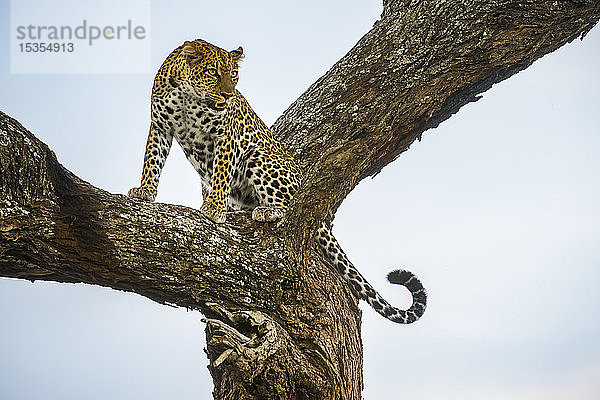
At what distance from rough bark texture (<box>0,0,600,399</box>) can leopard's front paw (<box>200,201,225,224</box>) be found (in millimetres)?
76

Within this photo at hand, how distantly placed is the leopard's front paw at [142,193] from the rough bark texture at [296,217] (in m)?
0.55

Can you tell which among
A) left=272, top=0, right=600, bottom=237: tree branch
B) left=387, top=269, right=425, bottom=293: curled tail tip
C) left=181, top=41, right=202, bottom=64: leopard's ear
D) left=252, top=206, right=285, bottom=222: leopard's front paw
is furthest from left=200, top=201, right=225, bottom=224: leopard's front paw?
left=387, top=269, right=425, bottom=293: curled tail tip

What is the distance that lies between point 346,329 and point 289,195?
1.06 m

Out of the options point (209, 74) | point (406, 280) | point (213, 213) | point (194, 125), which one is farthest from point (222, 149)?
point (406, 280)

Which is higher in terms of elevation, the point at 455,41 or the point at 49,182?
the point at 455,41

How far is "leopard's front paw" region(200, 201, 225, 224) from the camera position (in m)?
4.46

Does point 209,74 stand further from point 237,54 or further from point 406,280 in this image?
point 406,280

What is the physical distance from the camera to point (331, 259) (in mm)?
5105

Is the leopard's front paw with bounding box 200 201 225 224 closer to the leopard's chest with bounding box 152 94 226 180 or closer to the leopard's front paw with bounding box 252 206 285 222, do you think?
the leopard's front paw with bounding box 252 206 285 222

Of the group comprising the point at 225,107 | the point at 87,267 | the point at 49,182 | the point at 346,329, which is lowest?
the point at 346,329

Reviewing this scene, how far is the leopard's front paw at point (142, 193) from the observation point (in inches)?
185

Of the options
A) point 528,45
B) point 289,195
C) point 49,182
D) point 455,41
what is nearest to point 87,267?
point 49,182

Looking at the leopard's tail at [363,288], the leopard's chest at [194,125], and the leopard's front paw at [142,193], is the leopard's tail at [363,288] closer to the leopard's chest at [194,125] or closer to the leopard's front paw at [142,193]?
the leopard's chest at [194,125]

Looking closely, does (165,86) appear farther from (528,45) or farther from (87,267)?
(528,45)
